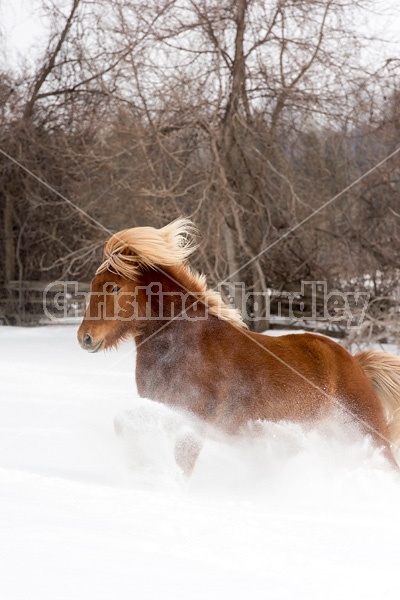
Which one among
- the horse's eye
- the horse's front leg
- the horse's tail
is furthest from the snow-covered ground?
the horse's eye

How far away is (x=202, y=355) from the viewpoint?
11.9 ft

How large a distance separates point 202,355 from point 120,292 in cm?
57

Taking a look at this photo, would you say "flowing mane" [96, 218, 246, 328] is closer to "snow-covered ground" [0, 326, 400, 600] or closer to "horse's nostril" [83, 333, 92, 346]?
"horse's nostril" [83, 333, 92, 346]

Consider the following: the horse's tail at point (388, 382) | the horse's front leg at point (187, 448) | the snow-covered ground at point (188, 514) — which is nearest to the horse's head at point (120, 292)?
the snow-covered ground at point (188, 514)

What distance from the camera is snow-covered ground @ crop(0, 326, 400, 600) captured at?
83.4 inches

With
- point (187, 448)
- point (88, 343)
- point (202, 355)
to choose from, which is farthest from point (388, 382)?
point (88, 343)

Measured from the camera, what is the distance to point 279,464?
3.87 meters

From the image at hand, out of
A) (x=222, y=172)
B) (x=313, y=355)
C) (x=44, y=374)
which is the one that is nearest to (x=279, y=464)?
(x=313, y=355)

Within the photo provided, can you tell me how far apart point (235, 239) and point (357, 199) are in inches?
84.9

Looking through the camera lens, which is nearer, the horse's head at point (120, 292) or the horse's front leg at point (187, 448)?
the horse's front leg at point (187, 448)

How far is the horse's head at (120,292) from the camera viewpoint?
366 cm

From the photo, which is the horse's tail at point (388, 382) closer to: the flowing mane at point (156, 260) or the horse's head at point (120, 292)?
the flowing mane at point (156, 260)

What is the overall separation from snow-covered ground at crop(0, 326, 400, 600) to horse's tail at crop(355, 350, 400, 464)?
25 cm

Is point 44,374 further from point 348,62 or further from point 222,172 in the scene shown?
point 348,62
